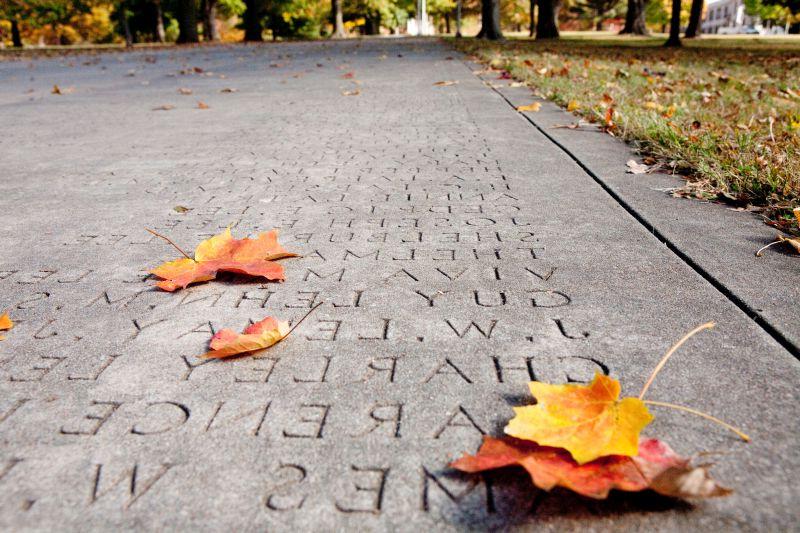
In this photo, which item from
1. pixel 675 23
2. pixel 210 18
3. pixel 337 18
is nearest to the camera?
pixel 675 23

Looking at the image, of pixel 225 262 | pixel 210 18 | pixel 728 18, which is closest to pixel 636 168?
pixel 225 262

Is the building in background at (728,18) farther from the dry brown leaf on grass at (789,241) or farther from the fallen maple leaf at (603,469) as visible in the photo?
the fallen maple leaf at (603,469)

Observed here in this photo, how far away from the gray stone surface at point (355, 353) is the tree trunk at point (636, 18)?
3627cm

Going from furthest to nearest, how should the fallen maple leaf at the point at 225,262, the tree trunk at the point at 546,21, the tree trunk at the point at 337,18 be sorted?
1. the tree trunk at the point at 337,18
2. the tree trunk at the point at 546,21
3. the fallen maple leaf at the point at 225,262

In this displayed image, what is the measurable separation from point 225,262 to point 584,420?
1.60m

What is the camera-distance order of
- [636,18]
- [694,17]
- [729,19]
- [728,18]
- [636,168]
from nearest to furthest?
[636,168] → [694,17] → [636,18] → [729,19] → [728,18]

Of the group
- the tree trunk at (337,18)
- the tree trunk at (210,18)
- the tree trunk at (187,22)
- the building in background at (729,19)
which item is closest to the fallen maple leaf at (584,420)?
the tree trunk at (187,22)

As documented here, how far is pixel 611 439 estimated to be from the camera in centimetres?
131

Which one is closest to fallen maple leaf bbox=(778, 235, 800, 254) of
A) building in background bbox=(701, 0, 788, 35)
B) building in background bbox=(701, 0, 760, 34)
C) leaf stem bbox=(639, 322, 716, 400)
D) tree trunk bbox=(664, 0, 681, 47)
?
leaf stem bbox=(639, 322, 716, 400)

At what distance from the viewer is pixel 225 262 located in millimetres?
2496

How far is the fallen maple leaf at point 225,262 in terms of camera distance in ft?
7.80

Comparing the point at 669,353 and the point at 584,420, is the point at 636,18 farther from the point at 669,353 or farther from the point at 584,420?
the point at 584,420

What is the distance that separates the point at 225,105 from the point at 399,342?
6274 mm

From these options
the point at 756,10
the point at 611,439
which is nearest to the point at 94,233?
the point at 611,439
